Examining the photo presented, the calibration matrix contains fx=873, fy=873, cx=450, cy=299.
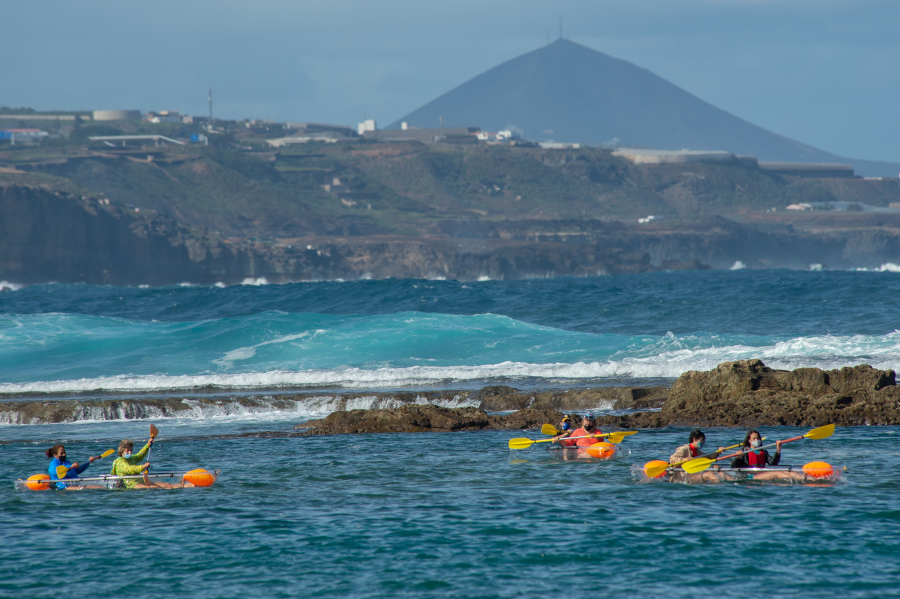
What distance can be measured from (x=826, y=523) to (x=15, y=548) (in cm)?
1051

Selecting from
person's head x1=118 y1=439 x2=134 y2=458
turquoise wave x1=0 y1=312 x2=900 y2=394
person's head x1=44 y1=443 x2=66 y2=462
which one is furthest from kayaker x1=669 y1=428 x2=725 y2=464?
turquoise wave x1=0 y1=312 x2=900 y2=394

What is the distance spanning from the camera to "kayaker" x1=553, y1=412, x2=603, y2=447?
16.8 meters

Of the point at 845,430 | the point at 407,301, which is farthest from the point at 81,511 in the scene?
the point at 407,301

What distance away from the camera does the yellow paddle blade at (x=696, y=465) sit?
13922mm

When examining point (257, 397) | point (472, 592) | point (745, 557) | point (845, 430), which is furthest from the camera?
point (257, 397)

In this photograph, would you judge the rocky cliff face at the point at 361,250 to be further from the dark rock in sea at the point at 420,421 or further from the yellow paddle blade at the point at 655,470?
the yellow paddle blade at the point at 655,470

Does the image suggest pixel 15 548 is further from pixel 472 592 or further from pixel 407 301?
pixel 407 301

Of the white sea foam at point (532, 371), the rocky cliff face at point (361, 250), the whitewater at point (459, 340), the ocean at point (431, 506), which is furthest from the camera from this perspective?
the rocky cliff face at point (361, 250)

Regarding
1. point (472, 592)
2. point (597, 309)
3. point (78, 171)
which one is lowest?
point (472, 592)

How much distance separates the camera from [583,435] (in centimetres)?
1684

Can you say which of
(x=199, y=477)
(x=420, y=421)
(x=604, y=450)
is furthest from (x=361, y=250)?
(x=199, y=477)

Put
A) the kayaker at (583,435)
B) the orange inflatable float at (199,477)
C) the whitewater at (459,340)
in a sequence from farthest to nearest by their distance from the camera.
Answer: the whitewater at (459,340), the kayaker at (583,435), the orange inflatable float at (199,477)

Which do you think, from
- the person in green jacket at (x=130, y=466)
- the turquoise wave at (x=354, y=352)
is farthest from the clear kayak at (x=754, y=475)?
the turquoise wave at (x=354, y=352)

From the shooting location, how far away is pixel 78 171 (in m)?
169
